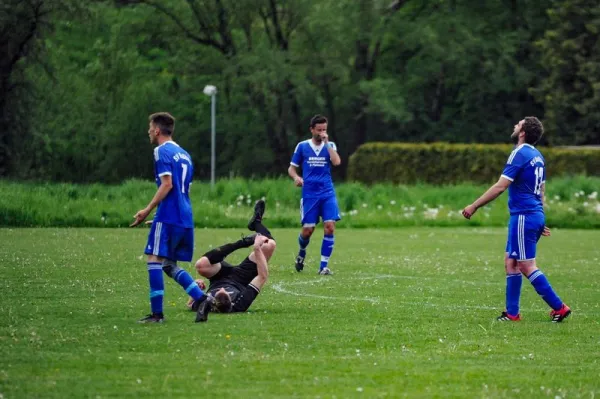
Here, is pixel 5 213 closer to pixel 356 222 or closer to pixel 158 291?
pixel 356 222

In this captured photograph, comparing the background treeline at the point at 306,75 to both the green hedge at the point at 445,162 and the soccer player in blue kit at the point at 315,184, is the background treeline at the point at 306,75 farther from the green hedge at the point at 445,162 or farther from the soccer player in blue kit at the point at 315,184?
the soccer player in blue kit at the point at 315,184

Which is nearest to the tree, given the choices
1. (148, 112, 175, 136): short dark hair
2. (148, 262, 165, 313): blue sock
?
(148, 112, 175, 136): short dark hair

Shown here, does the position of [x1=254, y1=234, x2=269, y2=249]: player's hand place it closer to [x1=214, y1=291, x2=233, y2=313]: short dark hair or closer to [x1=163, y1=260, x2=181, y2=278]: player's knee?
[x1=214, y1=291, x2=233, y2=313]: short dark hair

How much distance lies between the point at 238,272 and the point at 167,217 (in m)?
1.65

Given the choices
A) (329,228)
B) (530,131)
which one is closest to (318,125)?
(329,228)

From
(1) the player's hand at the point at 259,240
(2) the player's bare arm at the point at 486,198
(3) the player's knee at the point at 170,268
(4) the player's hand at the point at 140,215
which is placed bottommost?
(3) the player's knee at the point at 170,268

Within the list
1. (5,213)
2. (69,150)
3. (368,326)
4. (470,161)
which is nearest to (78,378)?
(368,326)

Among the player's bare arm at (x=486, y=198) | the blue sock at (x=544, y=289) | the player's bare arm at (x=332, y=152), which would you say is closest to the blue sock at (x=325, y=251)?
the player's bare arm at (x=332, y=152)

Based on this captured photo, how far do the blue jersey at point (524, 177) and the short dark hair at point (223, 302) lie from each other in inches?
121

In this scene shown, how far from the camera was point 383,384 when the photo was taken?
8.79 m

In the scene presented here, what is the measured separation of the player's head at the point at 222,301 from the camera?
41.7 feet

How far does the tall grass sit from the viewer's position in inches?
1142

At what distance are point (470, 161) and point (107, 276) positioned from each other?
3142cm

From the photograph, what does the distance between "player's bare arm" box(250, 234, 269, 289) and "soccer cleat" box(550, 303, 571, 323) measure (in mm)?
3018
